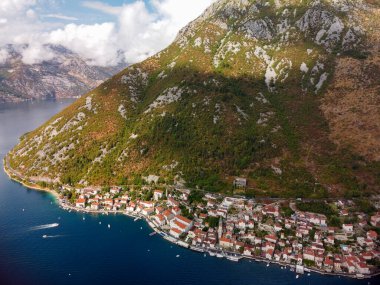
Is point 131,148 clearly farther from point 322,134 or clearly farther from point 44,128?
point 322,134

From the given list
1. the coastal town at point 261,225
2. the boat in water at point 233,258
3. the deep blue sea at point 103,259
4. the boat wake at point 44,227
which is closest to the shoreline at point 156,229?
the coastal town at point 261,225

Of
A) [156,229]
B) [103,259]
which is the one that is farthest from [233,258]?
[103,259]

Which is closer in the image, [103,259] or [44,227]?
[103,259]

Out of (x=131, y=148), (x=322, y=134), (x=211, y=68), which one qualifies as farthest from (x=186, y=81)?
(x=322, y=134)

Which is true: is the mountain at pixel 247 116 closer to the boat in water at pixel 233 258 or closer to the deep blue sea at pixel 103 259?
the deep blue sea at pixel 103 259

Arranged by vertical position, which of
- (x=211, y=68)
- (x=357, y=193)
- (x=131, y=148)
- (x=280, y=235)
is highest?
(x=211, y=68)

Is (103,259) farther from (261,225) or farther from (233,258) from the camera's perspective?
(261,225)
